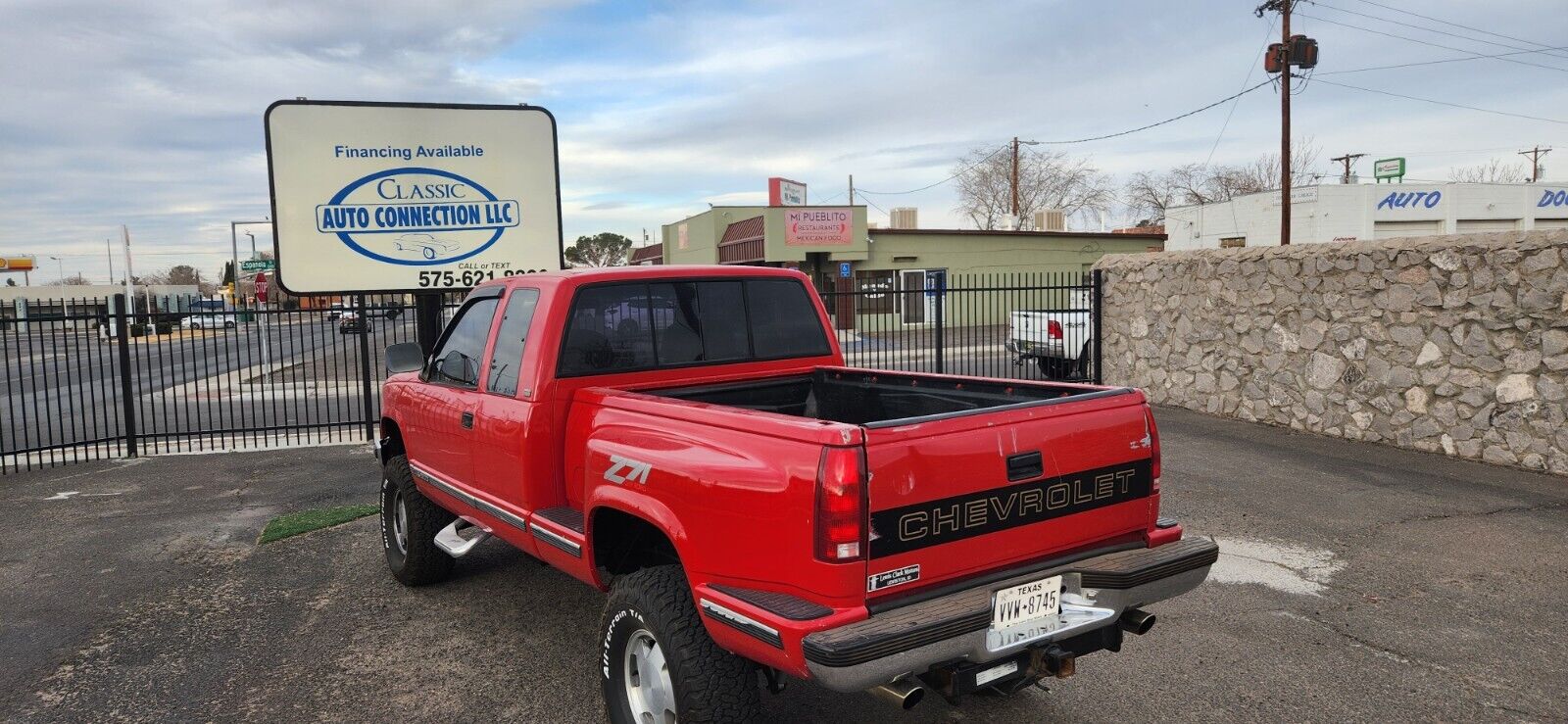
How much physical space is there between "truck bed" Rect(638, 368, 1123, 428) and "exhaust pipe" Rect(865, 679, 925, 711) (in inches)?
53.3

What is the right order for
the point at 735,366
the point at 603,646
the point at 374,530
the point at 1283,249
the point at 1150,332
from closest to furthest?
the point at 603,646 → the point at 735,366 → the point at 374,530 → the point at 1283,249 → the point at 1150,332

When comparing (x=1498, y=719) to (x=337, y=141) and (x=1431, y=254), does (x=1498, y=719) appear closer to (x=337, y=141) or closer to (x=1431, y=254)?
(x=1431, y=254)

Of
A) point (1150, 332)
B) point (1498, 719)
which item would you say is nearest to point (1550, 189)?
point (1150, 332)

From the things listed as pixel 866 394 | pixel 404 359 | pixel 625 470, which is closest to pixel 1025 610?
pixel 625 470

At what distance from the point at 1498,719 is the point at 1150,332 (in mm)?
9001

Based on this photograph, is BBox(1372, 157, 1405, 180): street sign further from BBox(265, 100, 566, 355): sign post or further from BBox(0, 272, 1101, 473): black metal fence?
BBox(265, 100, 566, 355): sign post

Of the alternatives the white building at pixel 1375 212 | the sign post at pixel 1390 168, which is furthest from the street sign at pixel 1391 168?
the white building at pixel 1375 212

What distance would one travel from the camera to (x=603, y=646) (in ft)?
A: 11.6

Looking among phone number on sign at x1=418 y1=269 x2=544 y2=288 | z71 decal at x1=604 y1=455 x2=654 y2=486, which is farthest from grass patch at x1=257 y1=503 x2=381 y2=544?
z71 decal at x1=604 y1=455 x2=654 y2=486

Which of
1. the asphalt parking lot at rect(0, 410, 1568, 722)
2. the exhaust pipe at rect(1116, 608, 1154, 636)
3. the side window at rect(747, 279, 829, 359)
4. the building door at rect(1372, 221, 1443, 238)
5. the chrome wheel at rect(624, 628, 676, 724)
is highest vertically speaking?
the building door at rect(1372, 221, 1443, 238)

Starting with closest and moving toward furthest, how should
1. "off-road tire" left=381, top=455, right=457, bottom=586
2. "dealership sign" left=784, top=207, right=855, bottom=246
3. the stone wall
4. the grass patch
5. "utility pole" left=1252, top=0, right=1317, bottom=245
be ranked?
"off-road tire" left=381, top=455, right=457, bottom=586 < the grass patch < the stone wall < "utility pole" left=1252, top=0, right=1317, bottom=245 < "dealership sign" left=784, top=207, right=855, bottom=246

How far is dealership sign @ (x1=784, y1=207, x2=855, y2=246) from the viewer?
102ft

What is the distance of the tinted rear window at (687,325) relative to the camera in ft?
14.5

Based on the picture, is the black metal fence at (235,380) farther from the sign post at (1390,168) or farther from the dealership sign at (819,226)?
the sign post at (1390,168)
